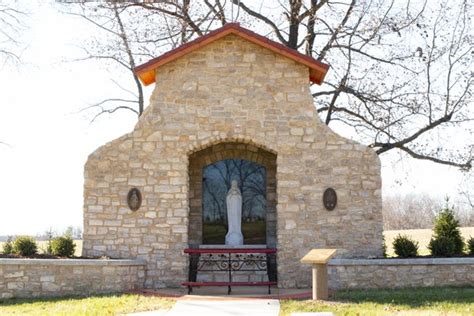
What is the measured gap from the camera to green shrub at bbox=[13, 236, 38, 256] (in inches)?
575

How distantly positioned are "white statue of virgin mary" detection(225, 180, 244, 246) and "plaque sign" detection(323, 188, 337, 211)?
2554mm

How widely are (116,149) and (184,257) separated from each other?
119 inches

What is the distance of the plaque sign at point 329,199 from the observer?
14803mm

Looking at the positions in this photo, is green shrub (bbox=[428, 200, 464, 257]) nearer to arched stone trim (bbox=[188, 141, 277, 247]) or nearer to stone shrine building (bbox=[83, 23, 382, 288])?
stone shrine building (bbox=[83, 23, 382, 288])

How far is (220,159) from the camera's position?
54.7 ft

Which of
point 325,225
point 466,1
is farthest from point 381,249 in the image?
point 466,1

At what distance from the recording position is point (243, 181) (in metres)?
16.9

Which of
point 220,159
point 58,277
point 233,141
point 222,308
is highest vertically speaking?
point 233,141

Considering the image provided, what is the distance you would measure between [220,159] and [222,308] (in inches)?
230

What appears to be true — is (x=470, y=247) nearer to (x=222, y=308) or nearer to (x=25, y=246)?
(x=222, y=308)

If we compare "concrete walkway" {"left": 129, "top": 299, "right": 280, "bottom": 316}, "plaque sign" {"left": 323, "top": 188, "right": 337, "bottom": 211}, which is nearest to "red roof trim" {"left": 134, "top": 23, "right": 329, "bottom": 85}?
"plaque sign" {"left": 323, "top": 188, "right": 337, "bottom": 211}

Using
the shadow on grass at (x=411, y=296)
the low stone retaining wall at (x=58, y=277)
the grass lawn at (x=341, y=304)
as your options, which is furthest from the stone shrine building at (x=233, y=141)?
the grass lawn at (x=341, y=304)

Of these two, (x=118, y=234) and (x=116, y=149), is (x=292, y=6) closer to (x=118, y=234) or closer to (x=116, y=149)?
(x=116, y=149)

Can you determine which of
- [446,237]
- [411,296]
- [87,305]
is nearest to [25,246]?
[87,305]
